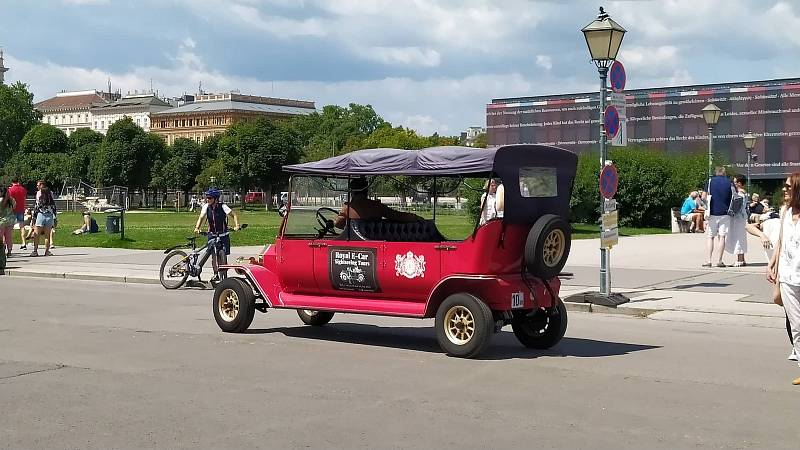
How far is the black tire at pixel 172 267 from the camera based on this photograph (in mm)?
18875

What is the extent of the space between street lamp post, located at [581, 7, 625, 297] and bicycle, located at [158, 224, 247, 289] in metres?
7.02

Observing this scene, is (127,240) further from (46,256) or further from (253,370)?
(253,370)

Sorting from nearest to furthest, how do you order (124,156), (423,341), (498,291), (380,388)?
1. (380,388)
2. (498,291)
3. (423,341)
4. (124,156)

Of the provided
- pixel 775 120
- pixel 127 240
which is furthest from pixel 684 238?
Result: pixel 775 120

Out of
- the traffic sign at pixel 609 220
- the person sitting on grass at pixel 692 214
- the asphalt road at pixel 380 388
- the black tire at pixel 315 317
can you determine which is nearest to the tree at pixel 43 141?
the person sitting on grass at pixel 692 214

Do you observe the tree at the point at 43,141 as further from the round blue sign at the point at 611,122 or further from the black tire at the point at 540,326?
the black tire at the point at 540,326

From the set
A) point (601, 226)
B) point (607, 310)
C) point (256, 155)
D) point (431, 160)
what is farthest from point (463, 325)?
point (256, 155)

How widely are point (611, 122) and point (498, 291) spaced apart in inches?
247

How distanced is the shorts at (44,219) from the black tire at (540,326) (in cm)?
1835

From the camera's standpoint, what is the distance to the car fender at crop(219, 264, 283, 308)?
1184 cm

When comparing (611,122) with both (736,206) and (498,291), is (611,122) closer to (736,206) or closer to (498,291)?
(498,291)

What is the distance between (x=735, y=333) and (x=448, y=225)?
4.10 metres

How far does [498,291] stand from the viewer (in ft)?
33.9

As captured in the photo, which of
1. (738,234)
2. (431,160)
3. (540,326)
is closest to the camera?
(431,160)
